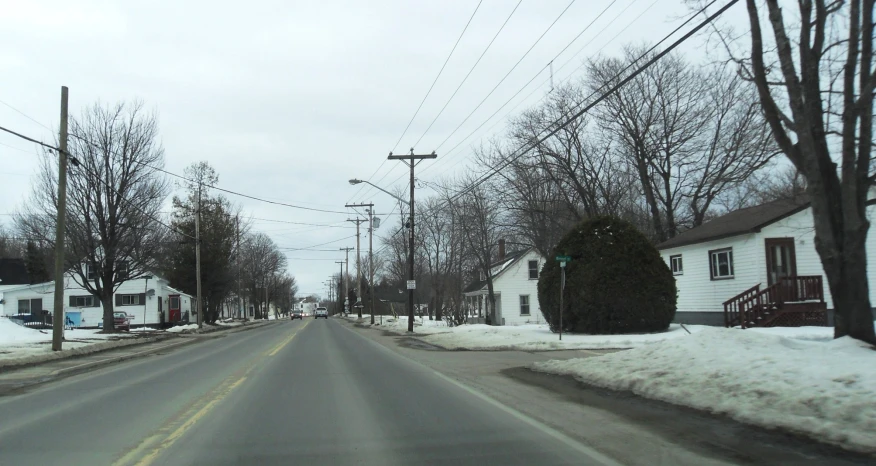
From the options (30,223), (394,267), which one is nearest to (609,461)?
(30,223)

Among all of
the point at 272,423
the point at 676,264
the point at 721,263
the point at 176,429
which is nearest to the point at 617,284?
the point at 721,263

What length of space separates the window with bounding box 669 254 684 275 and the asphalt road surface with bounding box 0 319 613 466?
18.8m

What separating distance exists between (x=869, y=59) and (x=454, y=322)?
34415mm

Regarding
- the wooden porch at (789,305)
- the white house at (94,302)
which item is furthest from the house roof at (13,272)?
the wooden porch at (789,305)

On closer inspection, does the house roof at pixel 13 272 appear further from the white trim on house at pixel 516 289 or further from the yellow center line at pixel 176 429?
the yellow center line at pixel 176 429

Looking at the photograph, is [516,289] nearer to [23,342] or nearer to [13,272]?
[23,342]

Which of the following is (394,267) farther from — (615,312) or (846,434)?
(846,434)

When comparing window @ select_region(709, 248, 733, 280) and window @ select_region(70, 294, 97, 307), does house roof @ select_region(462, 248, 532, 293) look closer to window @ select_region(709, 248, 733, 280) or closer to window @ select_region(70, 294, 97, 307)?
window @ select_region(709, 248, 733, 280)

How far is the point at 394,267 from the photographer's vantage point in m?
72.2

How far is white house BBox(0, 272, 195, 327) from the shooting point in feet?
161

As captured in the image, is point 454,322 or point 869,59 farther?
point 454,322

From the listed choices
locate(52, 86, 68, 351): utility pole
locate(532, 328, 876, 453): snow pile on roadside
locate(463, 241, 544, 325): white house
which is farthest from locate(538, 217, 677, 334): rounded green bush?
locate(463, 241, 544, 325): white house

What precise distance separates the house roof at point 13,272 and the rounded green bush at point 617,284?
60.4 meters

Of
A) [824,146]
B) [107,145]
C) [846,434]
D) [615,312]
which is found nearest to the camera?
[846,434]
